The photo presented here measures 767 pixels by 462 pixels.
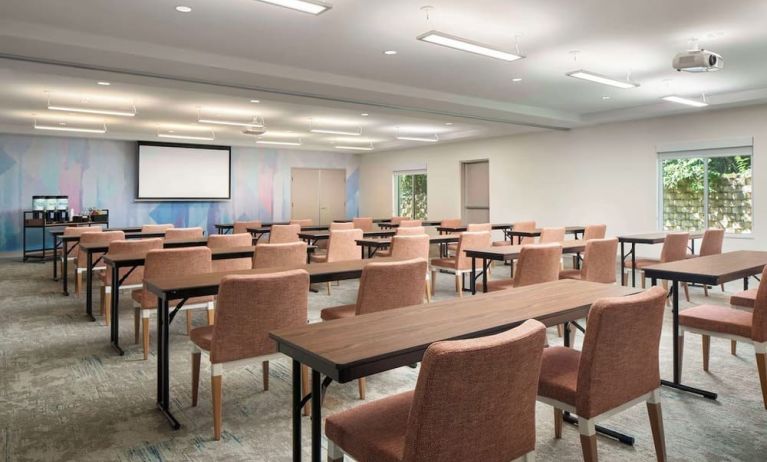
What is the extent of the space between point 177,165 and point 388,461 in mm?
12271

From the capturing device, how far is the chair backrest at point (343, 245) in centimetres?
587

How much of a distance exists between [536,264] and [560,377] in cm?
198

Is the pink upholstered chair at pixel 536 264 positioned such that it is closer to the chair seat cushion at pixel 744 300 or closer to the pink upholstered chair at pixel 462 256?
the chair seat cushion at pixel 744 300

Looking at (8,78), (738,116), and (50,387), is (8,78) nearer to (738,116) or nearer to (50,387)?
(50,387)

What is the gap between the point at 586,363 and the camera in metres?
1.75

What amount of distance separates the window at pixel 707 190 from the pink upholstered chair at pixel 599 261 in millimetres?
4824

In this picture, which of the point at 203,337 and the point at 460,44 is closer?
the point at 203,337

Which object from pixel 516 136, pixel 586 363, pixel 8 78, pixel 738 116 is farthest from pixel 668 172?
pixel 8 78

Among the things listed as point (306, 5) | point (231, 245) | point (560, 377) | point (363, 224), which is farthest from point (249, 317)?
point (363, 224)

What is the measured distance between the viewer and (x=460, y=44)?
421 centimetres

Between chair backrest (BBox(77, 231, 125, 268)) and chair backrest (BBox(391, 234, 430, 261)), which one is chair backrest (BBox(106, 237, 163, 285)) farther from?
chair backrest (BBox(391, 234, 430, 261))

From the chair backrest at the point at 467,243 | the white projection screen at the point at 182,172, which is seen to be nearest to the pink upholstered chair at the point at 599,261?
the chair backrest at the point at 467,243

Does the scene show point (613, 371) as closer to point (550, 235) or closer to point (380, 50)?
point (380, 50)

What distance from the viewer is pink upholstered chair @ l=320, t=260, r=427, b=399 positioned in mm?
2746
